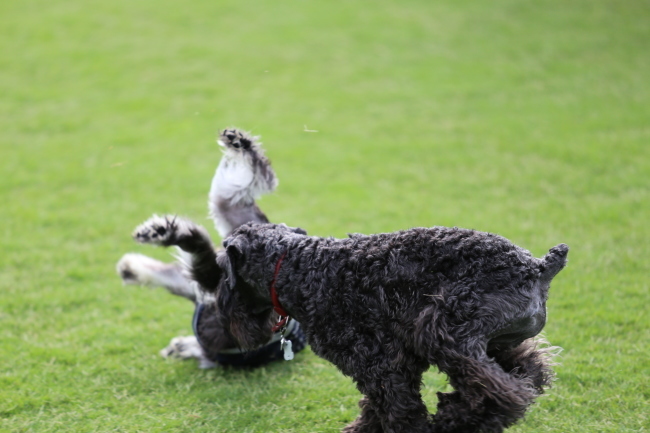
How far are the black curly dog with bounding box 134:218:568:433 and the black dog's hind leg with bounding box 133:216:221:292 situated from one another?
2.40ft


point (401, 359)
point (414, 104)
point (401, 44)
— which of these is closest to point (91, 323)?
point (401, 359)

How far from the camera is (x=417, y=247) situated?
3.36 metres

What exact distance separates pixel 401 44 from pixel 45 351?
1015 cm

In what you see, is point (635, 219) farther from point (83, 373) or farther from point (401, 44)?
point (401, 44)

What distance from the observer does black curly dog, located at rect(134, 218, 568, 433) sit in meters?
3.14

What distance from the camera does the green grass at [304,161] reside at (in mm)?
4477

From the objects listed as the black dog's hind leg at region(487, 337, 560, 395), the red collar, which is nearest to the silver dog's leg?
the red collar

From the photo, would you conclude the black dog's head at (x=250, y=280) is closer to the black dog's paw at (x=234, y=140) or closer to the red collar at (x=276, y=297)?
the red collar at (x=276, y=297)

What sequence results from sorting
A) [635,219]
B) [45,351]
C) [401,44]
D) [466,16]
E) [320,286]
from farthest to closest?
[466,16] < [401,44] < [635,219] < [45,351] < [320,286]

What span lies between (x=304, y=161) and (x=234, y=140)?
4725 millimetres

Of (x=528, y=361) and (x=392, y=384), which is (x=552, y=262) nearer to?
(x=528, y=361)

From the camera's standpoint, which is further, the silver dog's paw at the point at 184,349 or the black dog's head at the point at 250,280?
the silver dog's paw at the point at 184,349

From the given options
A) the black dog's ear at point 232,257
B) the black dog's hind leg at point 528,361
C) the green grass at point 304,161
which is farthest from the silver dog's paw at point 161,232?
the black dog's hind leg at point 528,361

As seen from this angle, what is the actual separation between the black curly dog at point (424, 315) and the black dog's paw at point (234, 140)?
1.17 metres
